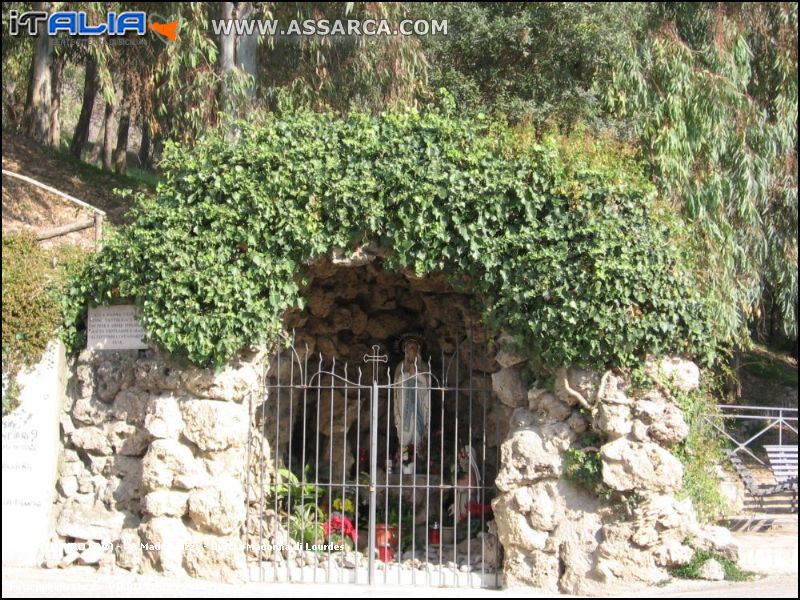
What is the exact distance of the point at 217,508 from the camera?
736 centimetres

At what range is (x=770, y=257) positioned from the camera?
1145 centimetres

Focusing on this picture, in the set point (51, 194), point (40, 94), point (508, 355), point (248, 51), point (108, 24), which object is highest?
point (40, 94)

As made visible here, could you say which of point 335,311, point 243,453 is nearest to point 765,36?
point 335,311

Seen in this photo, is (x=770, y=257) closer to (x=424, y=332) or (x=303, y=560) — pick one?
(x=424, y=332)

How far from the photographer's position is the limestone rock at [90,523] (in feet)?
25.1

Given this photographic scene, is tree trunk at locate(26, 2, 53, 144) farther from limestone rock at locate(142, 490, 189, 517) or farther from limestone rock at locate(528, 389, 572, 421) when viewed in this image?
limestone rock at locate(528, 389, 572, 421)

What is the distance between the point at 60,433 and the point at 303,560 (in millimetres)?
2536

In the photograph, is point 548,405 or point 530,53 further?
point 530,53

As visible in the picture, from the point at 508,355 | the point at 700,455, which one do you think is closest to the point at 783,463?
the point at 700,455

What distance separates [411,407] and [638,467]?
2754 millimetres

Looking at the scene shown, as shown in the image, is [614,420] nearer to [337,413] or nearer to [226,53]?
[337,413]

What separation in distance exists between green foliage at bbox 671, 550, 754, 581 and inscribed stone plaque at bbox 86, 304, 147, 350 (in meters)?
4.98

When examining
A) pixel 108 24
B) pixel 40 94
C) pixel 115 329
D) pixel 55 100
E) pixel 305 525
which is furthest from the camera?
pixel 55 100

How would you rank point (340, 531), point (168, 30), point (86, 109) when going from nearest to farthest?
point (340, 531), point (168, 30), point (86, 109)
